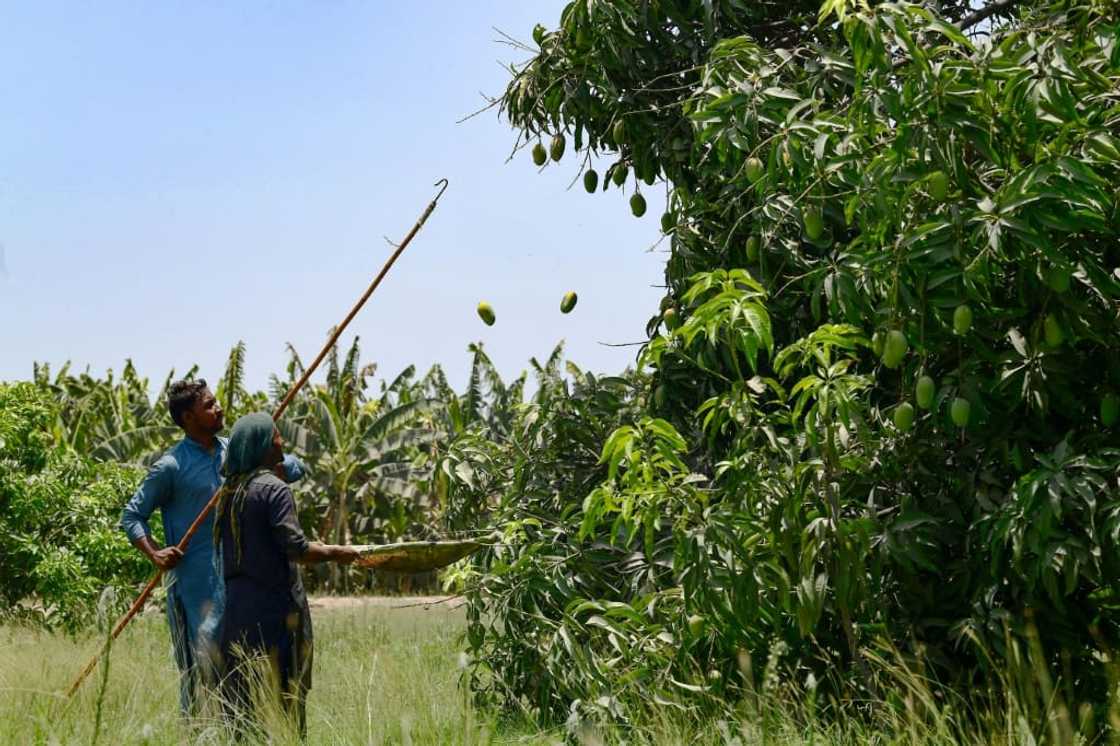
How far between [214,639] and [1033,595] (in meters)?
3.05

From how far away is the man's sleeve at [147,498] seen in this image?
5.73 metres

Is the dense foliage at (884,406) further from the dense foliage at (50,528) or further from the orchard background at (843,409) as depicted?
the dense foliage at (50,528)

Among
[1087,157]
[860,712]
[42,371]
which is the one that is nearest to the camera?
[1087,157]

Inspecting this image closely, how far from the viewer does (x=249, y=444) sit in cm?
477

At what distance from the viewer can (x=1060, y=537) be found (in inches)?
154

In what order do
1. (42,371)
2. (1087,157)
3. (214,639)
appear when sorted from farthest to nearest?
(42,371) < (214,639) < (1087,157)

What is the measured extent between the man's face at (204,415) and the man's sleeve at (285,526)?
1.18 meters

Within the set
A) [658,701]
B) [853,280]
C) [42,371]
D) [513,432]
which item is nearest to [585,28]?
Answer: [513,432]

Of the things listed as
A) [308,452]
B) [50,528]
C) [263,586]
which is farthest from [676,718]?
[308,452]

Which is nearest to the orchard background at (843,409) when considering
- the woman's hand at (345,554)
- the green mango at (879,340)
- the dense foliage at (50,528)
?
the green mango at (879,340)

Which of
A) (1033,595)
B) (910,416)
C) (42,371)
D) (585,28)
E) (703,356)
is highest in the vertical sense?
(42,371)

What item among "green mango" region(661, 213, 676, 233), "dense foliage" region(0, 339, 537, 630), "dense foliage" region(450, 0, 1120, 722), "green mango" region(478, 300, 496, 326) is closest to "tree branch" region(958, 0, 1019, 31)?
"dense foliage" region(450, 0, 1120, 722)

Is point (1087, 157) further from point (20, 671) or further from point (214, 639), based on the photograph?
point (20, 671)

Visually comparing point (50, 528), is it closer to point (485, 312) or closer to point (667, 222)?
point (485, 312)
